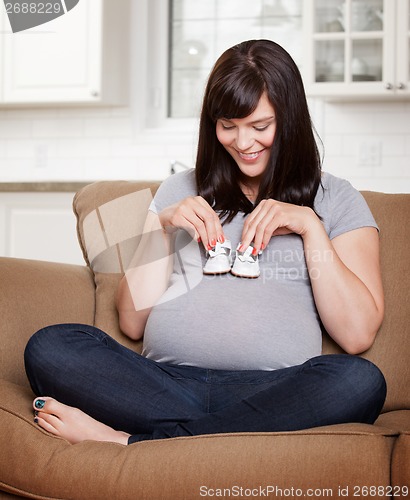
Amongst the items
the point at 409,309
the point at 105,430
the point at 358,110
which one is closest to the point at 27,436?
the point at 105,430

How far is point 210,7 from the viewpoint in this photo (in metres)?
4.56

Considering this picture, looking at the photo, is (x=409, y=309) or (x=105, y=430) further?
(x=409, y=309)

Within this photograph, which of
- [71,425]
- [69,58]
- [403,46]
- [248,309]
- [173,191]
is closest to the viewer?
[71,425]

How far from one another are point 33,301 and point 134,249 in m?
0.30

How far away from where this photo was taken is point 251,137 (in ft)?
6.10

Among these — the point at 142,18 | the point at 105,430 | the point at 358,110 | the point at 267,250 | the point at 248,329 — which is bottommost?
the point at 105,430

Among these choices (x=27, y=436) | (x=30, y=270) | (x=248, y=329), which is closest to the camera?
(x=27, y=436)

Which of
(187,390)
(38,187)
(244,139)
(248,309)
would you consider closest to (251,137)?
(244,139)

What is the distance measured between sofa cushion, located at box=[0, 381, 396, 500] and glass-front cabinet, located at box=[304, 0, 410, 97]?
282cm

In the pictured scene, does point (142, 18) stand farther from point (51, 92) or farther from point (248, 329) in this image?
point (248, 329)

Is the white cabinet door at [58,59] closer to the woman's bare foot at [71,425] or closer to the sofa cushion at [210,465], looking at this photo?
the woman's bare foot at [71,425]

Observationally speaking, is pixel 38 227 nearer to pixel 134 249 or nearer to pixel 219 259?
pixel 134 249

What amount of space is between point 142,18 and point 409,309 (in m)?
3.16

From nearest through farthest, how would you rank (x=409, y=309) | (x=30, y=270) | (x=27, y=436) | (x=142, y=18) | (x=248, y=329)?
(x=27, y=436) < (x=248, y=329) < (x=409, y=309) < (x=30, y=270) < (x=142, y=18)
